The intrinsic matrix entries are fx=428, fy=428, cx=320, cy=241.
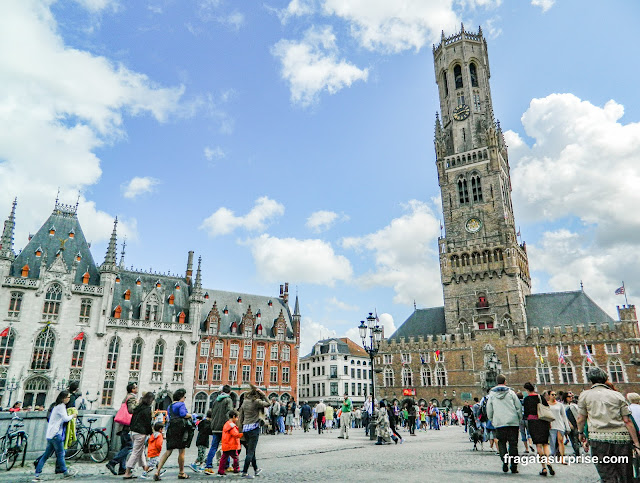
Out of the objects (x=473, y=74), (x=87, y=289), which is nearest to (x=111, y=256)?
(x=87, y=289)

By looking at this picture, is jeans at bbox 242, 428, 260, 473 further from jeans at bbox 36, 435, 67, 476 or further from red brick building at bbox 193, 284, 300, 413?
red brick building at bbox 193, 284, 300, 413

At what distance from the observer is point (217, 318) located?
49.8 m

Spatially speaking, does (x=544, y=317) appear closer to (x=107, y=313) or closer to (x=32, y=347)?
(x=107, y=313)

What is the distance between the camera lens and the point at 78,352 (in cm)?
3944

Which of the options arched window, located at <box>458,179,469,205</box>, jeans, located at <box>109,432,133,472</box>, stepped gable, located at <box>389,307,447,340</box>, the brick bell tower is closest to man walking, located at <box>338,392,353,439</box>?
jeans, located at <box>109,432,133,472</box>

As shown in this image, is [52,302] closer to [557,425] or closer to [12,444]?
[12,444]

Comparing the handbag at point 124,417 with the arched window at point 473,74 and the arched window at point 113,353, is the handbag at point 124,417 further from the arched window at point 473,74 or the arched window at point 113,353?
the arched window at point 473,74

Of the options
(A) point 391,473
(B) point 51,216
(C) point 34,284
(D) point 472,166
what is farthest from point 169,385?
(D) point 472,166

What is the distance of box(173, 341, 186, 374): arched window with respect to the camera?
4422cm

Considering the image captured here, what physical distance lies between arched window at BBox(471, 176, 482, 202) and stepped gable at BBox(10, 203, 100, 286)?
45471 mm

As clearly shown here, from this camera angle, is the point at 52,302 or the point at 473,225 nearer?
the point at 52,302

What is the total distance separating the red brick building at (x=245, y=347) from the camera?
1865 inches

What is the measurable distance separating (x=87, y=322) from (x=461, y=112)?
52881 millimetres

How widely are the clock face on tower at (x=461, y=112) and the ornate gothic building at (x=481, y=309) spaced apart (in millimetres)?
136
